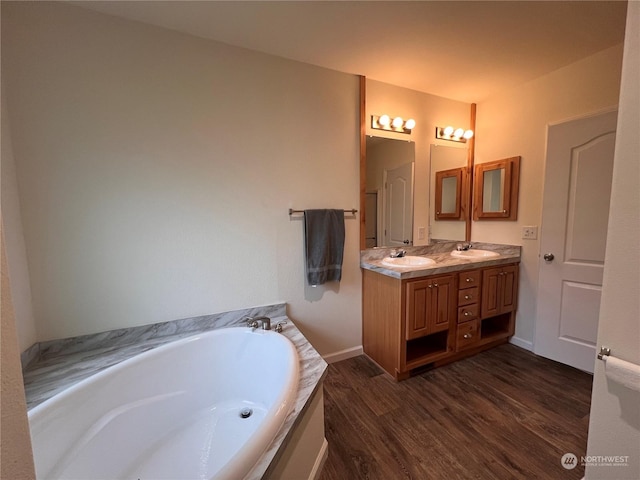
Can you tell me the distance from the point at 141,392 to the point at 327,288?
1.39 metres

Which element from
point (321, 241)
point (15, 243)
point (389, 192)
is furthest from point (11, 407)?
point (389, 192)

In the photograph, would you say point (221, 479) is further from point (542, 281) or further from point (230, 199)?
point (542, 281)

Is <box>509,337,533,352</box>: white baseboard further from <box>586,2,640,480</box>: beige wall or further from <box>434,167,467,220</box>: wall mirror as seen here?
<box>586,2,640,480</box>: beige wall

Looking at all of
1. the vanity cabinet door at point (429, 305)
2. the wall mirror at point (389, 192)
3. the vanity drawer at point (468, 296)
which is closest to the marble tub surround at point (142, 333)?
the vanity cabinet door at point (429, 305)

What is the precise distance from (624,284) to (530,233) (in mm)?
1607

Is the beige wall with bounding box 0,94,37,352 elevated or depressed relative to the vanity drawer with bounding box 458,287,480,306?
elevated

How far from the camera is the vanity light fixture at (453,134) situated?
8.29 ft

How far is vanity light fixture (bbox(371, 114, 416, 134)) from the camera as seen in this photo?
221 centimetres

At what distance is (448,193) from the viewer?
8.59 feet

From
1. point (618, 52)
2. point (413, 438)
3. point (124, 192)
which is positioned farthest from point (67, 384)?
point (618, 52)

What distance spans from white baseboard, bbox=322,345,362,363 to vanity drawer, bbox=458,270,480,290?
1.08 m

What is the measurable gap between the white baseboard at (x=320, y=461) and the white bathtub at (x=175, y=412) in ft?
1.14

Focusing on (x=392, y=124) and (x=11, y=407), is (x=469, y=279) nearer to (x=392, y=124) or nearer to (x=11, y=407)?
(x=392, y=124)

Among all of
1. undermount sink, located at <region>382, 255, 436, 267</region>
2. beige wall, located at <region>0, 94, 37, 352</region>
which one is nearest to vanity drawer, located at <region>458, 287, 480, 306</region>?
undermount sink, located at <region>382, 255, 436, 267</region>
